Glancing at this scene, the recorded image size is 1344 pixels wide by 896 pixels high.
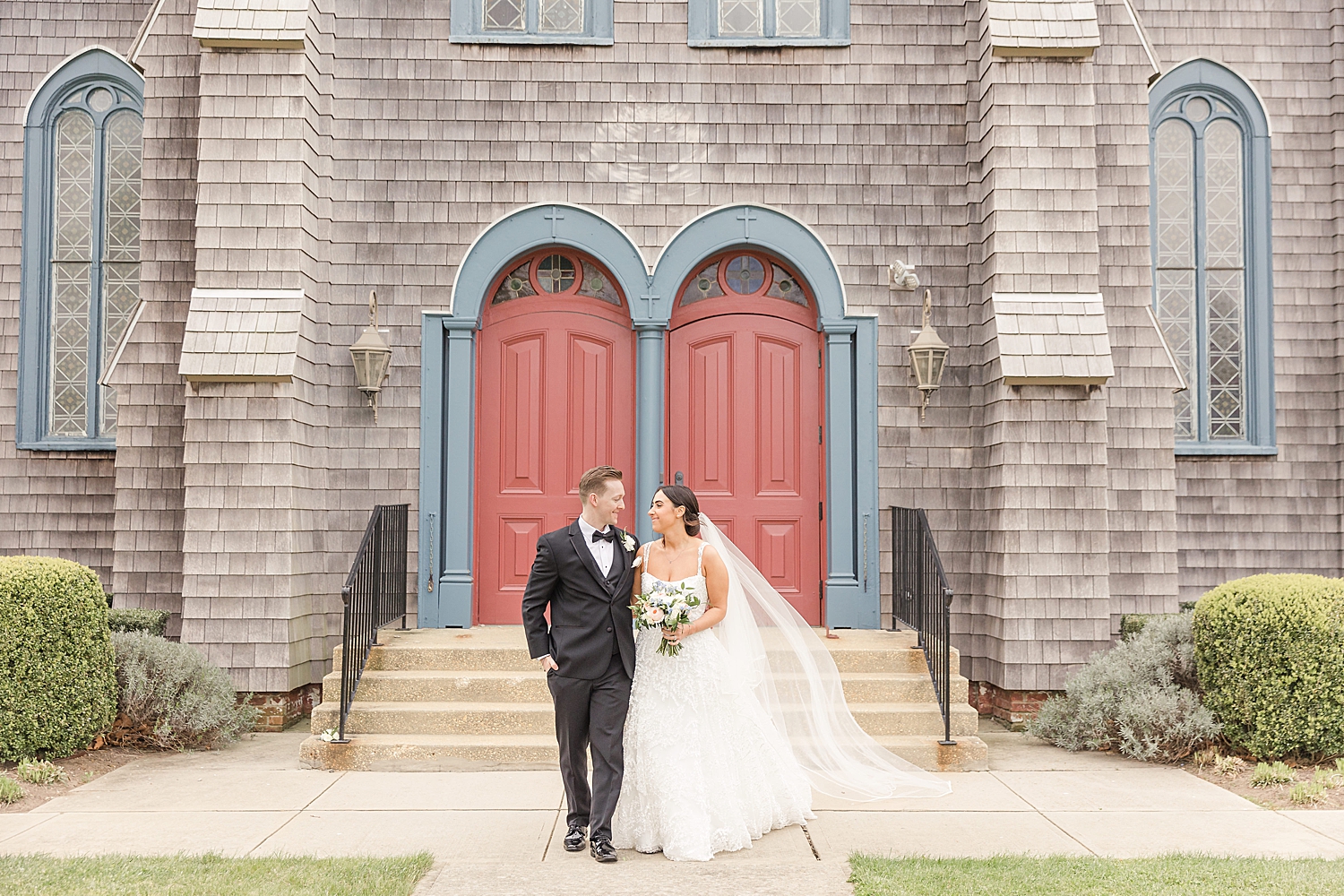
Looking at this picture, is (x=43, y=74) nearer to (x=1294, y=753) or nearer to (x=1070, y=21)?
(x=1070, y=21)

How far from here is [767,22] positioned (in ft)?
29.3

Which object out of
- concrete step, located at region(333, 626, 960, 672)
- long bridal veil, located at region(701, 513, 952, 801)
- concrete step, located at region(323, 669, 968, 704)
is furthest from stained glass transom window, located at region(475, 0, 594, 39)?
concrete step, located at region(323, 669, 968, 704)

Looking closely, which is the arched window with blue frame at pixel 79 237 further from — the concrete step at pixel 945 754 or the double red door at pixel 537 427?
the concrete step at pixel 945 754

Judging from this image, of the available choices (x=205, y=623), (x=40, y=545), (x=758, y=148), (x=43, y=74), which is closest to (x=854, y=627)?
(x=758, y=148)

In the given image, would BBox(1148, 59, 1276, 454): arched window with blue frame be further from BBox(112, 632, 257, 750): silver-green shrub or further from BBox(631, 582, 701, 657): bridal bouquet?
BBox(112, 632, 257, 750): silver-green shrub

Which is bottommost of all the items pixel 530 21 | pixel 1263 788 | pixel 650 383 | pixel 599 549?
pixel 1263 788

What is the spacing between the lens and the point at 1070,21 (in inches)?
331

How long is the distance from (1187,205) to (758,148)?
388 cm

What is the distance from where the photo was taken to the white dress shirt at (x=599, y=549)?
543cm

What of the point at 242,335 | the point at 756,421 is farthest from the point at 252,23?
the point at 756,421

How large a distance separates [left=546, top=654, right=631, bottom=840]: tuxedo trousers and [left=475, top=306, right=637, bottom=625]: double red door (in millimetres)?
3442

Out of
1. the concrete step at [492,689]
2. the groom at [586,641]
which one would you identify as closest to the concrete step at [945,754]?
the concrete step at [492,689]

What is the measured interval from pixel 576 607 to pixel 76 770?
147 inches

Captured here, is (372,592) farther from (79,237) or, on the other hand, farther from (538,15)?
(538,15)
